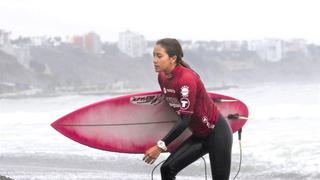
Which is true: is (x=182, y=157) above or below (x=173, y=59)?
below

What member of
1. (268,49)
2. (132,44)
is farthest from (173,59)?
(268,49)

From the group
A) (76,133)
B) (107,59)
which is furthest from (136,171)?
(107,59)

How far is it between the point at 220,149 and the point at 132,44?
349 ft

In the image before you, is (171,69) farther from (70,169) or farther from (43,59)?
(43,59)

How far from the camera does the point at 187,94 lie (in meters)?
3.30

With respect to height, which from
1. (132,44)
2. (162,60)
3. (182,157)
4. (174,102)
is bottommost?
(132,44)

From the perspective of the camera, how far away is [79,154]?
972cm

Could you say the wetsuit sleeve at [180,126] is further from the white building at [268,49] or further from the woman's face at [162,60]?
the white building at [268,49]

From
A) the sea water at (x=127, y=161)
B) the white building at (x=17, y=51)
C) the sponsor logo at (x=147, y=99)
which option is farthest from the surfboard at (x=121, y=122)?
the white building at (x=17, y=51)

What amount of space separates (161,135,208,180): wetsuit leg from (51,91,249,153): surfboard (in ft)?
2.08

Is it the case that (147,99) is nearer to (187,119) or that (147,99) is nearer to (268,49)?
(187,119)

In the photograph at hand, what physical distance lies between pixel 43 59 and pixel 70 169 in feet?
309

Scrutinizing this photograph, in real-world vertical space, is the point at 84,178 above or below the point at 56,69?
above

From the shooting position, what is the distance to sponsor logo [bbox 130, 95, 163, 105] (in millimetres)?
4074
